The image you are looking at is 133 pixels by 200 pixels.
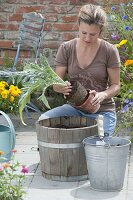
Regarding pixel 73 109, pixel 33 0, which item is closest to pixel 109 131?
pixel 73 109

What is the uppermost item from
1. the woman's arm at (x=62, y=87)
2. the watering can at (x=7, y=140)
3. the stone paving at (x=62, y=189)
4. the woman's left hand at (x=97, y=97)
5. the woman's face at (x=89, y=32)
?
the woman's face at (x=89, y=32)

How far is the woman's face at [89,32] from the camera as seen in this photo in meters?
5.02

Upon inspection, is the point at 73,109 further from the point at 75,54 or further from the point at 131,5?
the point at 131,5

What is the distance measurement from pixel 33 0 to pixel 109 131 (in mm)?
3175

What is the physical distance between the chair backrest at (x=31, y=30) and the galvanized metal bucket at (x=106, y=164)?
10.3 ft

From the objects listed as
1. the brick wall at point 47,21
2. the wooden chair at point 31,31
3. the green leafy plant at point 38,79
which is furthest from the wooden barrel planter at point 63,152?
the brick wall at point 47,21

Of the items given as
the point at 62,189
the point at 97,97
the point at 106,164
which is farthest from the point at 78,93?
the point at 62,189

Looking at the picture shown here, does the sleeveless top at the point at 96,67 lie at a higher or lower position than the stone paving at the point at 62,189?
higher

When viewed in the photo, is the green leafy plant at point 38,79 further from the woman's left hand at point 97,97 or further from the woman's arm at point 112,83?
the woman's arm at point 112,83

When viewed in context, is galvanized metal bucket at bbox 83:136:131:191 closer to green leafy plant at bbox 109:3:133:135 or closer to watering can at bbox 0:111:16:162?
watering can at bbox 0:111:16:162

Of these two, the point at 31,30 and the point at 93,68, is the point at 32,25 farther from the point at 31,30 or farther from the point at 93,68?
the point at 93,68

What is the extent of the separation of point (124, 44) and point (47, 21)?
3.75ft

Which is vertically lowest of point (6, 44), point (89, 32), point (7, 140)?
point (7, 140)

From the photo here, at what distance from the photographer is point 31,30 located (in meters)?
7.74
